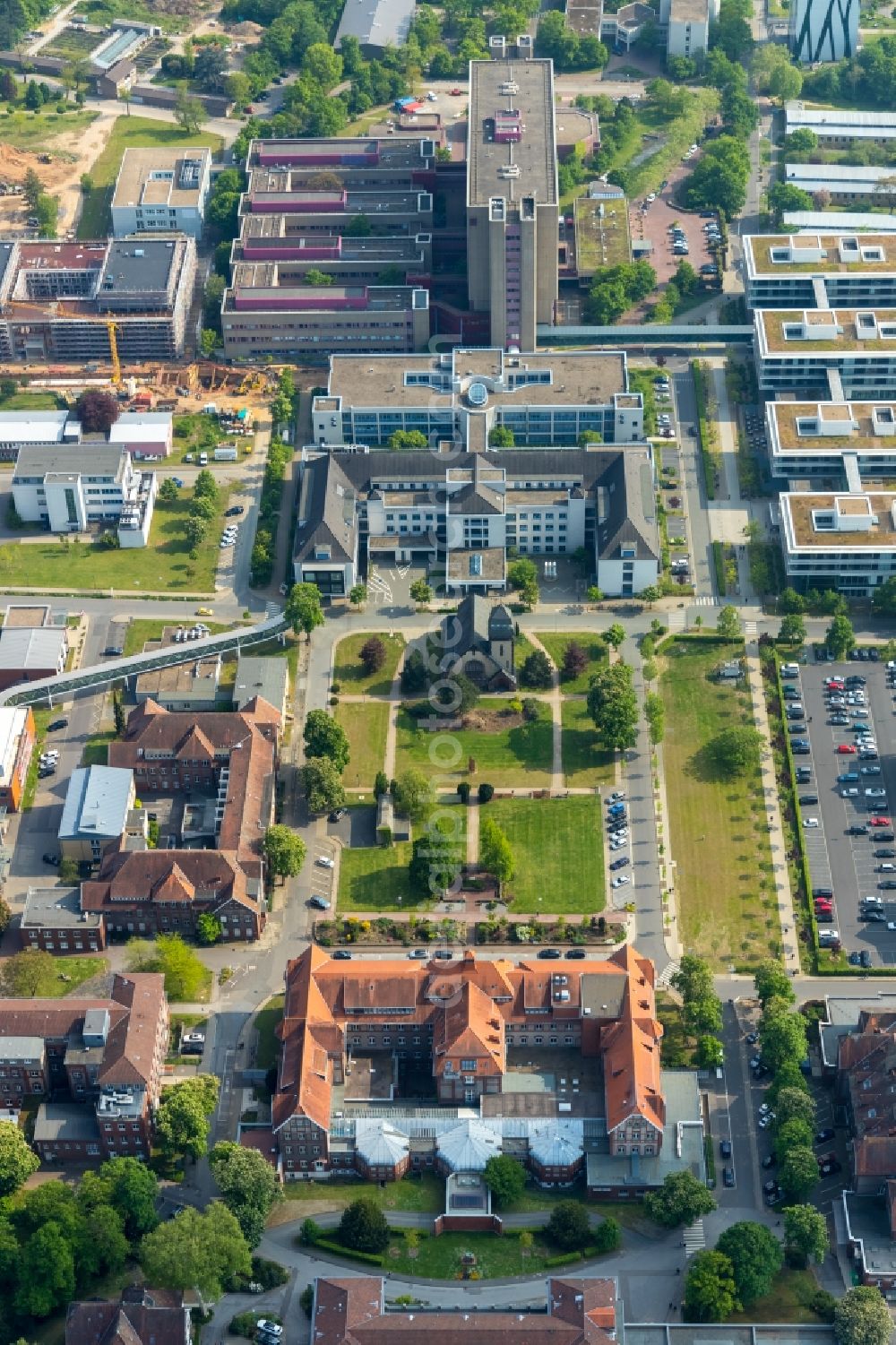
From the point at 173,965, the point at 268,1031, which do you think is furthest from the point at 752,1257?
the point at 173,965

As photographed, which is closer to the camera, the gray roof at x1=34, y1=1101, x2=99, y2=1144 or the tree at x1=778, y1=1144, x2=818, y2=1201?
the tree at x1=778, y1=1144, x2=818, y2=1201

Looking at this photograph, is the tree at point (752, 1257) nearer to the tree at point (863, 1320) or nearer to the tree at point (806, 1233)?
the tree at point (806, 1233)

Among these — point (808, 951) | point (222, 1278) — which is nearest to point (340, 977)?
point (222, 1278)

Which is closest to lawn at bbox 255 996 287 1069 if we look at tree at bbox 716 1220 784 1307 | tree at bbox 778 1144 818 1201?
tree at bbox 716 1220 784 1307

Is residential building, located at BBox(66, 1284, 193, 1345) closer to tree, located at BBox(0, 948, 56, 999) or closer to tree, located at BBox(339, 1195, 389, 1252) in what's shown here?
tree, located at BBox(339, 1195, 389, 1252)

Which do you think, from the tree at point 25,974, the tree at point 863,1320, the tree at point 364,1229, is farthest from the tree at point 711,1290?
the tree at point 25,974

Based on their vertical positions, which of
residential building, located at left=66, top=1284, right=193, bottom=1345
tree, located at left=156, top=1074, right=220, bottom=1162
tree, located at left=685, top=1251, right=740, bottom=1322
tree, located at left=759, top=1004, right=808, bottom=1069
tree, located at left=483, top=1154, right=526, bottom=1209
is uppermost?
tree, located at left=759, top=1004, right=808, bottom=1069

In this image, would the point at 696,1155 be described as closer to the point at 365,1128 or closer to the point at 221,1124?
the point at 365,1128
